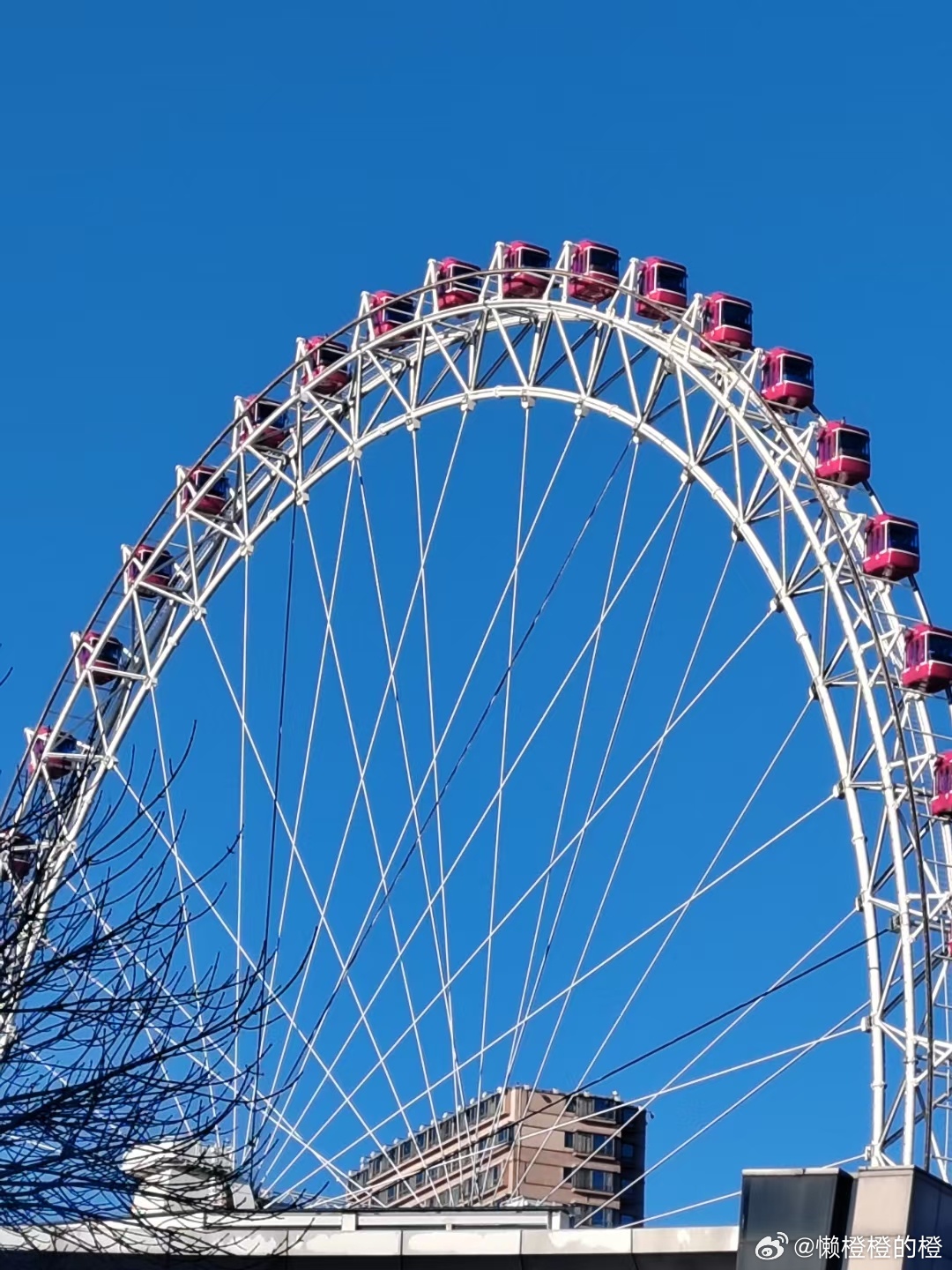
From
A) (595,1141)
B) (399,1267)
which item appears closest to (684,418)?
(399,1267)

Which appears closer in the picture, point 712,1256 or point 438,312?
point 712,1256

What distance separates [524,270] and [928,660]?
11.9 metres

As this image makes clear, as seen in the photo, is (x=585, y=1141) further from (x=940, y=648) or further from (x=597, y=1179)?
(x=940, y=648)

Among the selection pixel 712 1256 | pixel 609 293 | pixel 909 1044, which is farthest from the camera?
pixel 609 293

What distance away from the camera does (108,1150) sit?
2045 centimetres

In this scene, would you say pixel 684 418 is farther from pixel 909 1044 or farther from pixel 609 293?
pixel 909 1044

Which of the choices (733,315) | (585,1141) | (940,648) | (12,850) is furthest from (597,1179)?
(12,850)

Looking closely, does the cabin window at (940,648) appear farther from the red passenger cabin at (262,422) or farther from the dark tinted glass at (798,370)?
the red passenger cabin at (262,422)

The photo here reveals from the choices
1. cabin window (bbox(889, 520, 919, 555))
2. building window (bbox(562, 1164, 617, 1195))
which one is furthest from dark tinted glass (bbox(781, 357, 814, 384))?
building window (bbox(562, 1164, 617, 1195))

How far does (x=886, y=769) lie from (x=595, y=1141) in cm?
8364

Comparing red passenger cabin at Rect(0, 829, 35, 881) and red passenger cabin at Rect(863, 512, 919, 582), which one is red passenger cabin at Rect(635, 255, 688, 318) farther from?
red passenger cabin at Rect(0, 829, 35, 881)

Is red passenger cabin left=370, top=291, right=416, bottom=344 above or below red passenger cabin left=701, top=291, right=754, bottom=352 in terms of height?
above

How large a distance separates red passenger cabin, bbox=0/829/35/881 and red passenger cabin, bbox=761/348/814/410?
20.5 meters

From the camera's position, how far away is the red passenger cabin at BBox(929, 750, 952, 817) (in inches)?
1521
